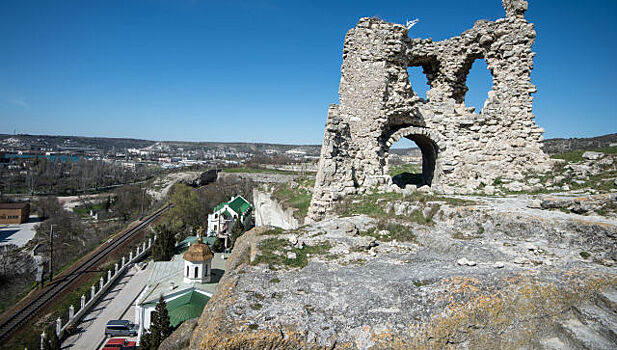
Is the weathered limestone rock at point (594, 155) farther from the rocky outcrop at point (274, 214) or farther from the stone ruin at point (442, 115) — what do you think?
the rocky outcrop at point (274, 214)

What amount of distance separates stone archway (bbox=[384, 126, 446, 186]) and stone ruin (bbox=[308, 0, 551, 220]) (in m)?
0.05

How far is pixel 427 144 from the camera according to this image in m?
14.7

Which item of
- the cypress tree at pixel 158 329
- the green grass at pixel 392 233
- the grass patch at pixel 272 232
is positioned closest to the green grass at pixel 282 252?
the grass patch at pixel 272 232

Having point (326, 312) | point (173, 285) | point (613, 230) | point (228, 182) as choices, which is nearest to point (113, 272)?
point (173, 285)

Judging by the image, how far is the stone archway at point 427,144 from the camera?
42.7 feet

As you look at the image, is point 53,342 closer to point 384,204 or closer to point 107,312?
point 107,312

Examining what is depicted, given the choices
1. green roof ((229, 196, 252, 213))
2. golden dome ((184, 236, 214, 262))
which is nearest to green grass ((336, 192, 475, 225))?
golden dome ((184, 236, 214, 262))

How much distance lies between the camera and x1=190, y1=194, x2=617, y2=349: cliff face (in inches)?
143

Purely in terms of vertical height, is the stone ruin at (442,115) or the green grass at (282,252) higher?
the stone ruin at (442,115)

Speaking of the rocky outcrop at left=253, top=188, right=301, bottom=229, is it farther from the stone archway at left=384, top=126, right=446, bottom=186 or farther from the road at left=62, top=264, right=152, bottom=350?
the road at left=62, top=264, right=152, bottom=350

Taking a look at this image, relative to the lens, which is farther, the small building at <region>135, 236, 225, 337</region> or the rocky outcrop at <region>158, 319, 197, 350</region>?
the small building at <region>135, 236, 225, 337</region>

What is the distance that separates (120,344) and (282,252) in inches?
747

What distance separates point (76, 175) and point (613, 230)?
14607cm

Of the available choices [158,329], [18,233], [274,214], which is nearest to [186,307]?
[158,329]
